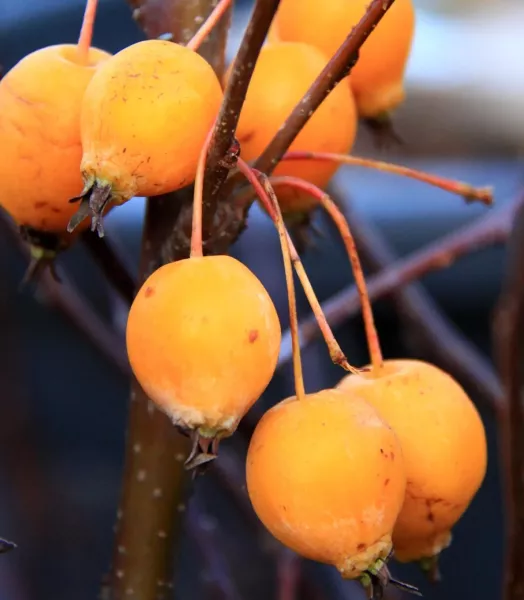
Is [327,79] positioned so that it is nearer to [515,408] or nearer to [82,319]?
[515,408]

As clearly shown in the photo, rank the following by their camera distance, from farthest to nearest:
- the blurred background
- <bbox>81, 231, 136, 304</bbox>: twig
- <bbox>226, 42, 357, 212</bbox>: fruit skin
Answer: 1. the blurred background
2. <bbox>81, 231, 136, 304</bbox>: twig
3. <bbox>226, 42, 357, 212</bbox>: fruit skin

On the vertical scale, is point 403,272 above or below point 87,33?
below

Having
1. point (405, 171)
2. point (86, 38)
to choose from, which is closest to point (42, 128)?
point (86, 38)

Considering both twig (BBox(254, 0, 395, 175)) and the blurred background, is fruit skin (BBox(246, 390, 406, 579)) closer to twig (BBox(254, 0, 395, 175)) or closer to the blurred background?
twig (BBox(254, 0, 395, 175))

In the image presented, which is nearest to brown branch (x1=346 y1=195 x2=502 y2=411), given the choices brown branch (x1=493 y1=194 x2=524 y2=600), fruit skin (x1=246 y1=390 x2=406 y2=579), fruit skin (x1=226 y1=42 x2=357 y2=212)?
brown branch (x1=493 y1=194 x2=524 y2=600)

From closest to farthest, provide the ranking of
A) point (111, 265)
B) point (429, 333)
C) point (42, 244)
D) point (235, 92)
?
1. point (235, 92)
2. point (42, 244)
3. point (111, 265)
4. point (429, 333)

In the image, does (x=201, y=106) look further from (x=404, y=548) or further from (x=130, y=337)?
(x=404, y=548)

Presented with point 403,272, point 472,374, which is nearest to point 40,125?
point 403,272
